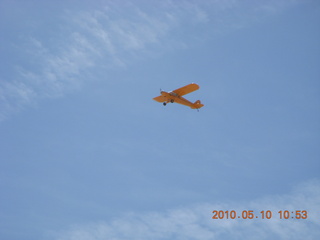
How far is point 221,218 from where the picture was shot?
137 ft

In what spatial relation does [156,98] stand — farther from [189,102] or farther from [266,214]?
[266,214]

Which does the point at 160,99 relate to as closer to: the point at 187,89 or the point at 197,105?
the point at 187,89

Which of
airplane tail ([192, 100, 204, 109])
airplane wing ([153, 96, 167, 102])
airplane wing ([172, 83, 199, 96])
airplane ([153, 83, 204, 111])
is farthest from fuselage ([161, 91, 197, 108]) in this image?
airplane tail ([192, 100, 204, 109])

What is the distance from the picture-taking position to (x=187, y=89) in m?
55.2

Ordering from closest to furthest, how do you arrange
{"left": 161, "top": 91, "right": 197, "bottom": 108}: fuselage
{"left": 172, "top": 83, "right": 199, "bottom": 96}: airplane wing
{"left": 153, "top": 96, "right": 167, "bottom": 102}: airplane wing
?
{"left": 172, "top": 83, "right": 199, "bottom": 96}: airplane wing < {"left": 161, "top": 91, "right": 197, "bottom": 108}: fuselage < {"left": 153, "top": 96, "right": 167, "bottom": 102}: airplane wing

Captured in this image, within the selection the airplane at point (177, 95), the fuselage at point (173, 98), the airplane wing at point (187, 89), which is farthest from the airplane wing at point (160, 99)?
the airplane wing at point (187, 89)

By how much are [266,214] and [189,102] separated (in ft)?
75.6

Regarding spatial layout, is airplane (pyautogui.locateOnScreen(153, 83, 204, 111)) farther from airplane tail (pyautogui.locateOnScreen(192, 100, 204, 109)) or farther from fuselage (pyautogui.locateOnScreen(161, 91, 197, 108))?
airplane tail (pyautogui.locateOnScreen(192, 100, 204, 109))

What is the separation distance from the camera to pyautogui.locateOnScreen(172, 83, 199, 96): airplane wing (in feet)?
179

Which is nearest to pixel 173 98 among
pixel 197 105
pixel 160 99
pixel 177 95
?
pixel 177 95

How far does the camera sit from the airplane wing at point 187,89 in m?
54.7

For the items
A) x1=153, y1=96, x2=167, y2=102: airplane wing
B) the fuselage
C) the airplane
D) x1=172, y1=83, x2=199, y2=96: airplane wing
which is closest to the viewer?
x1=172, y1=83, x2=199, y2=96: airplane wing

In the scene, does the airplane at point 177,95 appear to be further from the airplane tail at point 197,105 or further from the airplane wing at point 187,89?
the airplane tail at point 197,105

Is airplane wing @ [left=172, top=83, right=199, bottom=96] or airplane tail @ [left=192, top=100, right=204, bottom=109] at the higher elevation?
airplane tail @ [left=192, top=100, right=204, bottom=109]
